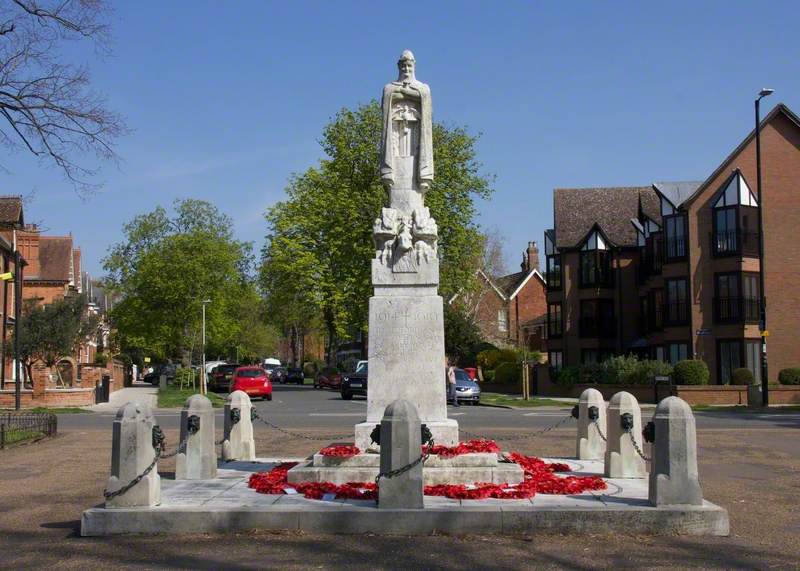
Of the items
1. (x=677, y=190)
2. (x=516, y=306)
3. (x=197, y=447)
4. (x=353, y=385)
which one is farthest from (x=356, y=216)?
(x=197, y=447)

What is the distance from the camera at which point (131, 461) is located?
950 cm

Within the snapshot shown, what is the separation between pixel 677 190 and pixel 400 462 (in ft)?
142

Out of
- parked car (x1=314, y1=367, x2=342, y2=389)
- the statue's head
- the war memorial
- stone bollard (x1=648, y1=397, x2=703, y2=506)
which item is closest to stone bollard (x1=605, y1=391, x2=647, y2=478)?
the war memorial

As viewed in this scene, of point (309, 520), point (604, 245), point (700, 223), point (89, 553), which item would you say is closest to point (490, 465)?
point (309, 520)

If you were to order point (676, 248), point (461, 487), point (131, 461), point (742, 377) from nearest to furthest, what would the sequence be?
point (131, 461), point (461, 487), point (742, 377), point (676, 248)

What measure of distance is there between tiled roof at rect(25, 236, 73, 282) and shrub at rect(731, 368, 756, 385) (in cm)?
4811

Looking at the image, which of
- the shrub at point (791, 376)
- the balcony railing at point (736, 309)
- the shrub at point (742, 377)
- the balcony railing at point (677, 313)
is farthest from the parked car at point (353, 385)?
the shrub at point (791, 376)

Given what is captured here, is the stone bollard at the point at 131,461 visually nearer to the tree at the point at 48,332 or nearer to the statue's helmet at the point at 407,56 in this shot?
the statue's helmet at the point at 407,56

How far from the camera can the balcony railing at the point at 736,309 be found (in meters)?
44.9

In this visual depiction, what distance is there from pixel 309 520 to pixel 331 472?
2119 millimetres

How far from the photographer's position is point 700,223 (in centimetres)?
4656

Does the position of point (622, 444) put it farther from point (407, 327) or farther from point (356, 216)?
point (356, 216)

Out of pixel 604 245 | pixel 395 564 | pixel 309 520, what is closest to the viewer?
pixel 395 564

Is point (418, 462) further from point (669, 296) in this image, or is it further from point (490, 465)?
point (669, 296)
